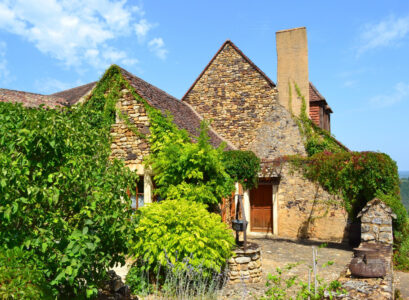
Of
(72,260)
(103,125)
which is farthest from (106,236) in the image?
(103,125)

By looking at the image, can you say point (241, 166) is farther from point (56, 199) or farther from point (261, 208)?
Result: point (56, 199)

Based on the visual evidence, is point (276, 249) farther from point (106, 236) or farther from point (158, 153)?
point (106, 236)

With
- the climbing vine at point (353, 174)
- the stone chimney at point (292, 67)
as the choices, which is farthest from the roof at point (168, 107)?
the climbing vine at point (353, 174)

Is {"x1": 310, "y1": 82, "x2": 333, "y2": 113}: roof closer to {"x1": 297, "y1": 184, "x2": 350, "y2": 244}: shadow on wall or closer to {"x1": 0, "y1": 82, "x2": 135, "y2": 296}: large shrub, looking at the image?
{"x1": 297, "y1": 184, "x2": 350, "y2": 244}: shadow on wall

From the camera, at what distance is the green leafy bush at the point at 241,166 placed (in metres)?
12.0

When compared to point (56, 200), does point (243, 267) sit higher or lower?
lower

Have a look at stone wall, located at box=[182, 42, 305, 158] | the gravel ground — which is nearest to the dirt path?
the gravel ground

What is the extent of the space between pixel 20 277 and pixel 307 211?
36.0 feet

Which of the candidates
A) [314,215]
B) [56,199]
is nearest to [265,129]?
[314,215]

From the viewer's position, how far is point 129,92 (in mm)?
10641

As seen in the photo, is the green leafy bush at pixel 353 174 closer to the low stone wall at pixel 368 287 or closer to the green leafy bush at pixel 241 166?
the green leafy bush at pixel 241 166

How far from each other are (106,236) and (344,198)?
30.4 ft

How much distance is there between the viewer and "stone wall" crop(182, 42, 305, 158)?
14523 mm

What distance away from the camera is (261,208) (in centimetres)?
1388
